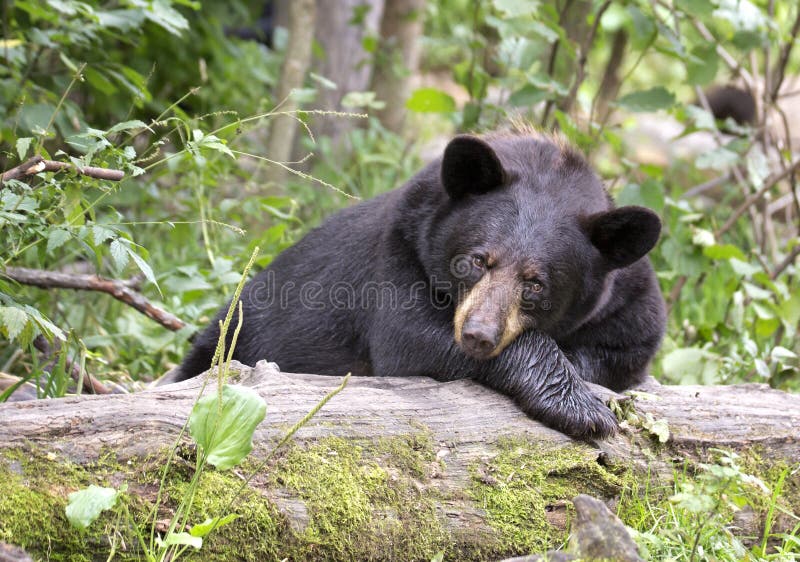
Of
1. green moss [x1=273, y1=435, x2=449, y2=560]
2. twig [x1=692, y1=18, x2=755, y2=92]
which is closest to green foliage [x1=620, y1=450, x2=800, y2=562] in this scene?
green moss [x1=273, y1=435, x2=449, y2=560]

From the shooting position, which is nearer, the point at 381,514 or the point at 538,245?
the point at 381,514

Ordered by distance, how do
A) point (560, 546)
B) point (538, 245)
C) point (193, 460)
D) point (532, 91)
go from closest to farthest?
point (193, 460)
point (560, 546)
point (538, 245)
point (532, 91)

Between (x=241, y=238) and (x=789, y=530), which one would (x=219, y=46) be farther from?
(x=789, y=530)

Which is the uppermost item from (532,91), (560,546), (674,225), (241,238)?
(532,91)

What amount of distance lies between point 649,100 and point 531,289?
8.98 ft

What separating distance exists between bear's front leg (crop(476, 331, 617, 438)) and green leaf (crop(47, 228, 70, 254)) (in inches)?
77.1

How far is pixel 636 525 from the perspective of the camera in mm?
3605

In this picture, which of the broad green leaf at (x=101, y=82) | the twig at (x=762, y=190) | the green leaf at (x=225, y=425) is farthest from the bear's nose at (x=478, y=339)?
the twig at (x=762, y=190)

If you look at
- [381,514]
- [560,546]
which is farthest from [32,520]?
[560,546]

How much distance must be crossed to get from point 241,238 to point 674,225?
3.76m

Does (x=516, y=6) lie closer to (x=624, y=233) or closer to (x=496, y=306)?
(x=624, y=233)

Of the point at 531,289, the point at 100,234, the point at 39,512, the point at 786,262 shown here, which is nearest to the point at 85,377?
the point at 100,234

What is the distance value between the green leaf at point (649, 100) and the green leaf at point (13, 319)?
447cm

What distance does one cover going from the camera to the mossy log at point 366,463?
2.92 metres
